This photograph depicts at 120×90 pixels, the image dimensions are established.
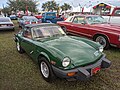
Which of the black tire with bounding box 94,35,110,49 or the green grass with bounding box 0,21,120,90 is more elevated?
the black tire with bounding box 94,35,110,49

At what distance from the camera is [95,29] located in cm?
620

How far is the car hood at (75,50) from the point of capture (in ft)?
10.2

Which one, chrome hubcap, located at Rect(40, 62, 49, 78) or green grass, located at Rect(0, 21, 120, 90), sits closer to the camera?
green grass, located at Rect(0, 21, 120, 90)

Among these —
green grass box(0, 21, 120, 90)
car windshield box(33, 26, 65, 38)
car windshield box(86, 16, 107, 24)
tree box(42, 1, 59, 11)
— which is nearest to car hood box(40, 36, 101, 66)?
car windshield box(33, 26, 65, 38)

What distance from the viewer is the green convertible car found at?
2.94 m

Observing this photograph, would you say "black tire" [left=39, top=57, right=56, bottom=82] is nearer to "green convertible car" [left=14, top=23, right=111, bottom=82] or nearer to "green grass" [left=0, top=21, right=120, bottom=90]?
"green convertible car" [left=14, top=23, right=111, bottom=82]

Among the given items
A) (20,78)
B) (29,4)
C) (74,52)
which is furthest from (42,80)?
(29,4)

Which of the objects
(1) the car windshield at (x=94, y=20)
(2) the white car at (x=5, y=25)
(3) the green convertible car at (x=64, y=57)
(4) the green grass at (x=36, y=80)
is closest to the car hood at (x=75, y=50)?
→ (3) the green convertible car at (x=64, y=57)

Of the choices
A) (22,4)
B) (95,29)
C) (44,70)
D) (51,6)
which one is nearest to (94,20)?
(95,29)

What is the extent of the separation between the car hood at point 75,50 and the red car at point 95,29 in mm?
2201

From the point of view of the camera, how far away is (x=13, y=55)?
558 centimetres

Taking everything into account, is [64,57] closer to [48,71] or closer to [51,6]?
[48,71]

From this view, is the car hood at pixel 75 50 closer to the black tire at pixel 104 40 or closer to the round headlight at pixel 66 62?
the round headlight at pixel 66 62

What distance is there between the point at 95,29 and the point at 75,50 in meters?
3.18
